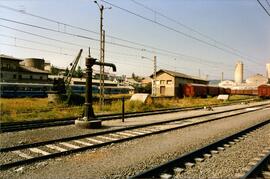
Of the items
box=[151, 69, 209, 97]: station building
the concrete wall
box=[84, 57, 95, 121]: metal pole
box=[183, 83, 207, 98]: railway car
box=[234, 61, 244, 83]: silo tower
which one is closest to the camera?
box=[84, 57, 95, 121]: metal pole

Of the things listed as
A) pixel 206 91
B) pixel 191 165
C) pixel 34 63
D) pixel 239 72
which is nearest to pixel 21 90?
pixel 206 91

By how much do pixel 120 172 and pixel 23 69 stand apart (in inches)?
2443

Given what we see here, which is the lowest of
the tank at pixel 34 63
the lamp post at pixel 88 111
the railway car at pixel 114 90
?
the lamp post at pixel 88 111

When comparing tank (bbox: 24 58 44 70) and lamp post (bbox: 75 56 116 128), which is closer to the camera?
lamp post (bbox: 75 56 116 128)

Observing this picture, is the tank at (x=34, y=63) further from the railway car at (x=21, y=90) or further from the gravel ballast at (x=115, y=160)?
the gravel ballast at (x=115, y=160)

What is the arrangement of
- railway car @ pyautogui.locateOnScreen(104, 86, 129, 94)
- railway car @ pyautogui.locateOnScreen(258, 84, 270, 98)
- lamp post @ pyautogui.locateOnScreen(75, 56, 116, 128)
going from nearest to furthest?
lamp post @ pyautogui.locateOnScreen(75, 56, 116, 128)
railway car @ pyautogui.locateOnScreen(104, 86, 129, 94)
railway car @ pyautogui.locateOnScreen(258, 84, 270, 98)

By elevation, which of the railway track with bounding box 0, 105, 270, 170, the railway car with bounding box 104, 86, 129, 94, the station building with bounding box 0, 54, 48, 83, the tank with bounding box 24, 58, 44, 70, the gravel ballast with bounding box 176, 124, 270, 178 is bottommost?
the gravel ballast with bounding box 176, 124, 270, 178

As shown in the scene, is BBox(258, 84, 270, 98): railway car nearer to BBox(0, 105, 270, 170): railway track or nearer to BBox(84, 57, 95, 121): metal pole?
BBox(0, 105, 270, 170): railway track

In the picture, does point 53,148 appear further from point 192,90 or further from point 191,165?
point 192,90

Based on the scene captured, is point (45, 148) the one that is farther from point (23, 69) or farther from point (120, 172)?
point (23, 69)

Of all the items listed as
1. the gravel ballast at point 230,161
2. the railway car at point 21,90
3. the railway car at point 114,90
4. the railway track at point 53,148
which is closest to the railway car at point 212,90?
the railway car at point 114,90

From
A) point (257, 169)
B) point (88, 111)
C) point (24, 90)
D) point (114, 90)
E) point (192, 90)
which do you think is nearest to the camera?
point (257, 169)

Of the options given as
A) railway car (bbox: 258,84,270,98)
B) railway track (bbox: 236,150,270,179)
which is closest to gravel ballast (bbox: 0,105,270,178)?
railway track (bbox: 236,150,270,179)

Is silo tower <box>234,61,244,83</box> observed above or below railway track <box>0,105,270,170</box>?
above
